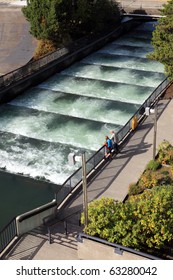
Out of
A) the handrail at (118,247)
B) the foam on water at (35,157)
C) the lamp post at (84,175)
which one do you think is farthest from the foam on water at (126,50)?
the handrail at (118,247)

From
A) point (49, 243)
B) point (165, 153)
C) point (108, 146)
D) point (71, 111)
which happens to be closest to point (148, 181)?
point (165, 153)

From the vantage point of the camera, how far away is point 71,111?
32688mm

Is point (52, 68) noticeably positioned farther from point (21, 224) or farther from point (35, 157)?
point (21, 224)

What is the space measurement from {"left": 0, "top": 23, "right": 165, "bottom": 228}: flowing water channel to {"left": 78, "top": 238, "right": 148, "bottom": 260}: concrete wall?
24.6 ft

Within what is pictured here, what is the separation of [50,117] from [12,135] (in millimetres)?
3805

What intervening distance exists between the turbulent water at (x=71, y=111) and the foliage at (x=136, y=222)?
28.7 feet

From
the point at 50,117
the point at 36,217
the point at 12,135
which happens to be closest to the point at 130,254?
the point at 36,217

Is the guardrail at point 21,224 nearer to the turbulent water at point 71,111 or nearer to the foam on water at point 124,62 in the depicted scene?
the turbulent water at point 71,111

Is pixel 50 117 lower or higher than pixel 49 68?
lower

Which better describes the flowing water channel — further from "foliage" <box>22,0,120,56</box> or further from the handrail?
the handrail

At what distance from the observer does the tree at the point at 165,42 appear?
97.3 ft

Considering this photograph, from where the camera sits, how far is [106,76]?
3956 centimetres

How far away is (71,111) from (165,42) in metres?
8.76

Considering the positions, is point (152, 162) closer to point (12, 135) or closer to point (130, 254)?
point (130, 254)
